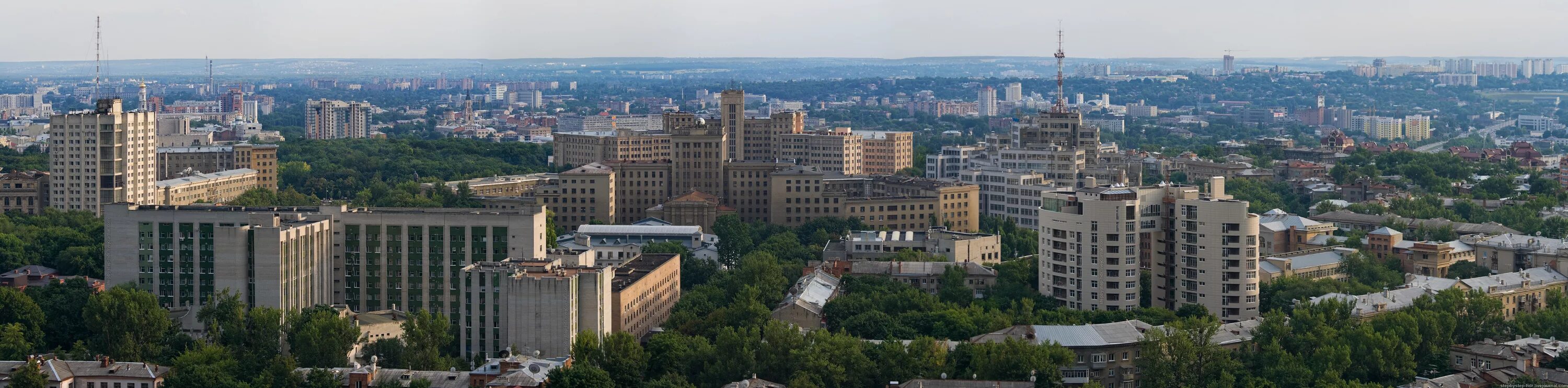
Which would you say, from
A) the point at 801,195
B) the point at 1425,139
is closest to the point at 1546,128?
the point at 1425,139

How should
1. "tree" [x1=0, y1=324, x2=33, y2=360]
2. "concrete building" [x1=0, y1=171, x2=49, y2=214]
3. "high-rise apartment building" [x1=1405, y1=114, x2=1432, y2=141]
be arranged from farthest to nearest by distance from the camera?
"high-rise apartment building" [x1=1405, y1=114, x2=1432, y2=141], "concrete building" [x1=0, y1=171, x2=49, y2=214], "tree" [x1=0, y1=324, x2=33, y2=360]

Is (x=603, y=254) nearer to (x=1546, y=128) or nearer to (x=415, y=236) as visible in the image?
(x=415, y=236)

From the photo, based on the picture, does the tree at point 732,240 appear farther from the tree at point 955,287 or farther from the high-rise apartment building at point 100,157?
the high-rise apartment building at point 100,157

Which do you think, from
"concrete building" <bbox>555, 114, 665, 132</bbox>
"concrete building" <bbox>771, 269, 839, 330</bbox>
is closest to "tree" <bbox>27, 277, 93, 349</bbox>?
"concrete building" <bbox>771, 269, 839, 330</bbox>

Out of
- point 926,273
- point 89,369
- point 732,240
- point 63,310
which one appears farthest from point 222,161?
point 89,369

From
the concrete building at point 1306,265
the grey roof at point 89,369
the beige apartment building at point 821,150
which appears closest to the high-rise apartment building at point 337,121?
the beige apartment building at point 821,150

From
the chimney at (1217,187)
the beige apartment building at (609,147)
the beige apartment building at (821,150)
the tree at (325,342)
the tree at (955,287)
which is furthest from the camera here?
the beige apartment building at (821,150)

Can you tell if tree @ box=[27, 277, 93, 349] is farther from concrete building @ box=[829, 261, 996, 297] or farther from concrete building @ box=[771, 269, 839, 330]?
concrete building @ box=[829, 261, 996, 297]
